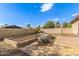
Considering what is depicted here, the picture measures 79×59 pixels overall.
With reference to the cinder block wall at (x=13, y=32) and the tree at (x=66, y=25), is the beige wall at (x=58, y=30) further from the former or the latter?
the cinder block wall at (x=13, y=32)

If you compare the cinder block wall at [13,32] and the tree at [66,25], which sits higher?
the tree at [66,25]

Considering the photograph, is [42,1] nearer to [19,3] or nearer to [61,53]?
[19,3]

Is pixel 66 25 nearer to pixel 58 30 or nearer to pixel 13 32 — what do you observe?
pixel 58 30

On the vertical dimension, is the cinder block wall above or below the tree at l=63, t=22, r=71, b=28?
below

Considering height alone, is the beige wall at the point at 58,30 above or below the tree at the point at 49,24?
below

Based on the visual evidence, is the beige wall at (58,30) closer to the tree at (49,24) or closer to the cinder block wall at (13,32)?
the tree at (49,24)

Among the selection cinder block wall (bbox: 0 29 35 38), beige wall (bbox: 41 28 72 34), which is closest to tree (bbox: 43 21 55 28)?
beige wall (bbox: 41 28 72 34)

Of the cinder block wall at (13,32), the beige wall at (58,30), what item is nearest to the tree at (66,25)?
the beige wall at (58,30)

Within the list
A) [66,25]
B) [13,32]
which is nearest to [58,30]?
[66,25]


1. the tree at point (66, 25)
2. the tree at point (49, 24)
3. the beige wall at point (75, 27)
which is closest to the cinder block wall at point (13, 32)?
the tree at point (49, 24)

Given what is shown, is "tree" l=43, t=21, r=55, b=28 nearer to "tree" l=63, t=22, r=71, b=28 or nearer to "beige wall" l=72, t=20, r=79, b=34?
"tree" l=63, t=22, r=71, b=28

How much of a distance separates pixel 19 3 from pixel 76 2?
2.26ft

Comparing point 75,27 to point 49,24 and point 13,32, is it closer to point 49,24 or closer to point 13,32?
point 49,24

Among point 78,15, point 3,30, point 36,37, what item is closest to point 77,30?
point 78,15
